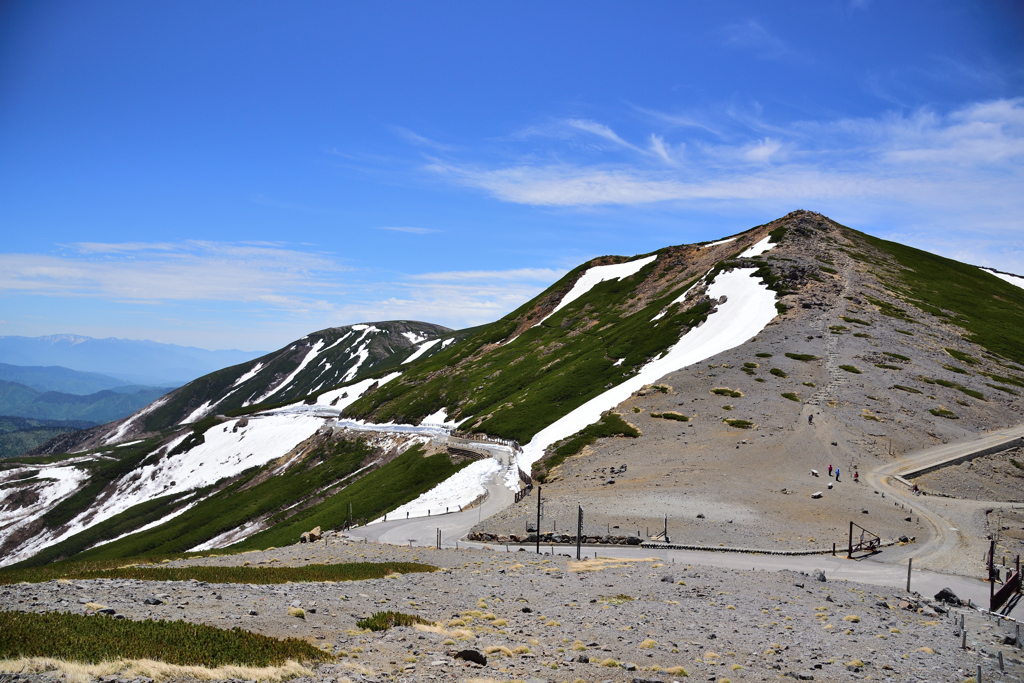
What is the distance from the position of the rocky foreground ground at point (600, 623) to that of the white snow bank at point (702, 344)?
1448 inches

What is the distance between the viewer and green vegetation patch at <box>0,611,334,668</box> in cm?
1189

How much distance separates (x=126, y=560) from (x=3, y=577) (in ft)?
36.6

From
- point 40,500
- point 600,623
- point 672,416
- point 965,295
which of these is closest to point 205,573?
point 600,623

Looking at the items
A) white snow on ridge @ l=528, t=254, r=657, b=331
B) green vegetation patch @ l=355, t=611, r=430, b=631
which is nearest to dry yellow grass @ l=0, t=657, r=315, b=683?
green vegetation patch @ l=355, t=611, r=430, b=631

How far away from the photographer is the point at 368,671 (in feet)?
44.7

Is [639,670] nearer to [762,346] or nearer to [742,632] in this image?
[742,632]

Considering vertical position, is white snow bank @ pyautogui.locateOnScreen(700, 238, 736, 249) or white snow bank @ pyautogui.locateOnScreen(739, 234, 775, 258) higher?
white snow bank @ pyautogui.locateOnScreen(700, 238, 736, 249)

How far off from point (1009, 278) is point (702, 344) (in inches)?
4403

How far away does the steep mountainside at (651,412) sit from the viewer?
53.1 metres

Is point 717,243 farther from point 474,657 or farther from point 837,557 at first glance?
point 474,657

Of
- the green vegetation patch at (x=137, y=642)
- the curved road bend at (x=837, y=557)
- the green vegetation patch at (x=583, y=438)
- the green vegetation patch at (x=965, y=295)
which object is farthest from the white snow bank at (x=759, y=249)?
the green vegetation patch at (x=137, y=642)

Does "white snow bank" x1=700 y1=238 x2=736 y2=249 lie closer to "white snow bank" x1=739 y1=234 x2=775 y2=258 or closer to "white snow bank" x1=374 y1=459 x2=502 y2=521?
"white snow bank" x1=739 y1=234 x2=775 y2=258

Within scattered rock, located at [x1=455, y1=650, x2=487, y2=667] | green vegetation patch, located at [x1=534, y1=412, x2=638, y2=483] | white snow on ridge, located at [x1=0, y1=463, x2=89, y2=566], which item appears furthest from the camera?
white snow on ridge, located at [x1=0, y1=463, x2=89, y2=566]

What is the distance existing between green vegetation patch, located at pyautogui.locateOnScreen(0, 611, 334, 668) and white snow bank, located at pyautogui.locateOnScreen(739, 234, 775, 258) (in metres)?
106
